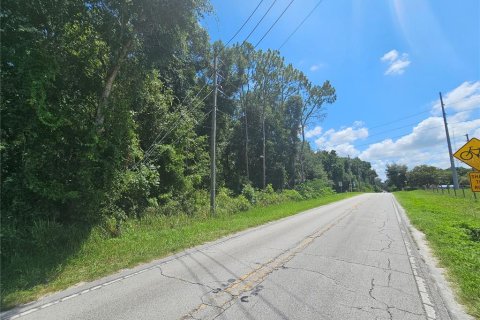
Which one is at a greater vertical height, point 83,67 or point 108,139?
point 83,67

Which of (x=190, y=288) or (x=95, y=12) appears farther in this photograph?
(x=95, y=12)

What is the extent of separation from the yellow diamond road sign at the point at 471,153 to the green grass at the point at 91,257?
8.18 metres

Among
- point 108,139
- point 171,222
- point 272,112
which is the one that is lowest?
point 171,222

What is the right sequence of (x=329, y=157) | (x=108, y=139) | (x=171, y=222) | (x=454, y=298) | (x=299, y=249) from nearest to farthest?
(x=454, y=298) → (x=299, y=249) → (x=108, y=139) → (x=171, y=222) → (x=329, y=157)

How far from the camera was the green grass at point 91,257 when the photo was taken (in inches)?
246

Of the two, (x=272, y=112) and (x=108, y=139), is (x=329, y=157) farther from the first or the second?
(x=108, y=139)

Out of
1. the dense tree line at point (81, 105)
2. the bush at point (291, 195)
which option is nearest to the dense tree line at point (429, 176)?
the bush at point (291, 195)

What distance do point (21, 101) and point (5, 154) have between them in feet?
5.02

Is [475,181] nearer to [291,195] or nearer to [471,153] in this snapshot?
[471,153]

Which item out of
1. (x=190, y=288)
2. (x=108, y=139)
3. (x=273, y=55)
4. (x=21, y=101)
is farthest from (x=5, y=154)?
(x=273, y=55)

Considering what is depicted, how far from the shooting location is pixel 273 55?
4222 cm

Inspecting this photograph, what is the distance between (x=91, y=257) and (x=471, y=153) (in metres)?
10.9

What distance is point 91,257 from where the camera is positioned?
27.4 feet

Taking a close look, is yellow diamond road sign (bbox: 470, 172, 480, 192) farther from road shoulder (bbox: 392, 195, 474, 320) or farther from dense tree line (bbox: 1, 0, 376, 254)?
dense tree line (bbox: 1, 0, 376, 254)
